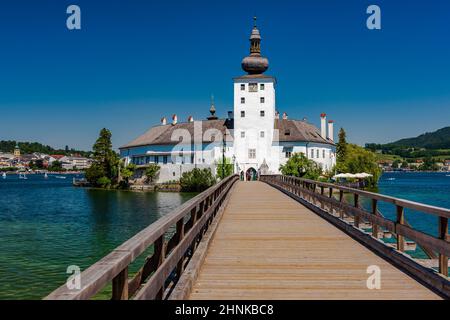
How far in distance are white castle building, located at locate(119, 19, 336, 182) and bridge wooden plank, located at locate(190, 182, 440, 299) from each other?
5911 cm

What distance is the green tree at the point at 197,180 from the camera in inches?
3098

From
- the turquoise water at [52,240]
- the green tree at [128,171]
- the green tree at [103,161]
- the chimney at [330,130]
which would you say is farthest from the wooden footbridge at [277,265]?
the green tree at [103,161]

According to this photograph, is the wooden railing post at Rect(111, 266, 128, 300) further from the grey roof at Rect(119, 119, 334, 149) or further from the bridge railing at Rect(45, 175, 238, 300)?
the grey roof at Rect(119, 119, 334, 149)

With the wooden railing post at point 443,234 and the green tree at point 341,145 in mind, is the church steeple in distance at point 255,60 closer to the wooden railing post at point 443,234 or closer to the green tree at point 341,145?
the green tree at point 341,145

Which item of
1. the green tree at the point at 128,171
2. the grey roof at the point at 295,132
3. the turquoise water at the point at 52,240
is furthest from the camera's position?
the green tree at the point at 128,171

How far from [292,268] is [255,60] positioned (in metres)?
72.3

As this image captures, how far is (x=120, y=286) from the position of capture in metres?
3.77

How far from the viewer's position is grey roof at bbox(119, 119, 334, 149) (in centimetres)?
8049

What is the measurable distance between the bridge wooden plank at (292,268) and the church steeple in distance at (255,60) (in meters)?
66.9

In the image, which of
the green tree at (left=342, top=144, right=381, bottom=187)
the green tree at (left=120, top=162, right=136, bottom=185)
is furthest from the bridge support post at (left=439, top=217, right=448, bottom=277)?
the green tree at (left=120, top=162, right=136, bottom=185)

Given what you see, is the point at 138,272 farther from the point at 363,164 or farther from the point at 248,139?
the point at 363,164

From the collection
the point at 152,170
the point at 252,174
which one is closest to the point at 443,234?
the point at 252,174
